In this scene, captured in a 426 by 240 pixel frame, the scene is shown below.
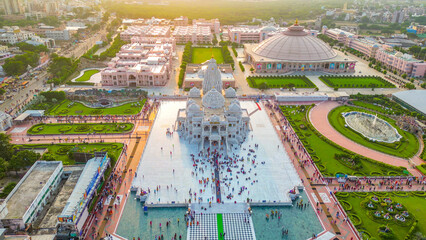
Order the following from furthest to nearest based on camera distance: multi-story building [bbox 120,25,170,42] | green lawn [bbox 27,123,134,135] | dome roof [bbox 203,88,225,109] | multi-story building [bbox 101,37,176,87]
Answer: multi-story building [bbox 120,25,170,42], multi-story building [bbox 101,37,176,87], green lawn [bbox 27,123,134,135], dome roof [bbox 203,88,225,109]

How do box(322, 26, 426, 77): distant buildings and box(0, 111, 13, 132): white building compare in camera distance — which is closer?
box(0, 111, 13, 132): white building

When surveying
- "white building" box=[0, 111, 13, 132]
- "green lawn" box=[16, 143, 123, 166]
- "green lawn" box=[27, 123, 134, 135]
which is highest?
"white building" box=[0, 111, 13, 132]

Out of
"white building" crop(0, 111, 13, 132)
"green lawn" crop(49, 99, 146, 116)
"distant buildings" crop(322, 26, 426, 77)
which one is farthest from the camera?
"distant buildings" crop(322, 26, 426, 77)

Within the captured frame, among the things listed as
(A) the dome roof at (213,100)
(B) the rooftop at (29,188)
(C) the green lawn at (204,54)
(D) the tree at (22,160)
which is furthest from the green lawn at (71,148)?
(C) the green lawn at (204,54)

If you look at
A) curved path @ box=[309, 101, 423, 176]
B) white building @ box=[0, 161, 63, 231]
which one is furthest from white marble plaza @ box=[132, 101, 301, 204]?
curved path @ box=[309, 101, 423, 176]

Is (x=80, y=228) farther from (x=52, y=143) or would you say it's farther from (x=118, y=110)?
(x=118, y=110)

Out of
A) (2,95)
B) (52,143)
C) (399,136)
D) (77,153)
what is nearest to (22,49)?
(2,95)

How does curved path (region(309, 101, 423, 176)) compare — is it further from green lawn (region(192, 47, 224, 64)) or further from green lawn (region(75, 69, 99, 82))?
green lawn (region(75, 69, 99, 82))
